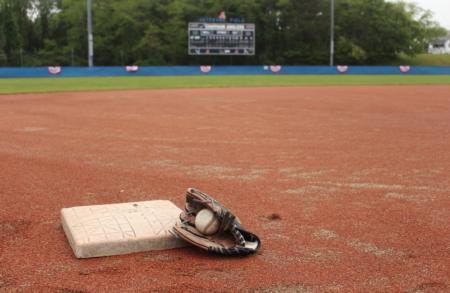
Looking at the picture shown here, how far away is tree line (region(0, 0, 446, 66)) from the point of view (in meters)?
61.4

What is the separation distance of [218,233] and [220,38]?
3959 centimetres

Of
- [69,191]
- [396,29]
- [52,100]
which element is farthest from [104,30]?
[69,191]

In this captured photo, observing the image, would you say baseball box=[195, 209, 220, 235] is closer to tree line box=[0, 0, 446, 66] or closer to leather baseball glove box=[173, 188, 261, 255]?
leather baseball glove box=[173, 188, 261, 255]

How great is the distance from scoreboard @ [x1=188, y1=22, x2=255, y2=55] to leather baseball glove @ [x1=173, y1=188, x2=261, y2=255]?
39.1 m

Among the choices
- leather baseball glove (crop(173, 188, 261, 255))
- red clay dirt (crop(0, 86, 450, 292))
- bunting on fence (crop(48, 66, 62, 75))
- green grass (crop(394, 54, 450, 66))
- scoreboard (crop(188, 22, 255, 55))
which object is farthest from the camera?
green grass (crop(394, 54, 450, 66))

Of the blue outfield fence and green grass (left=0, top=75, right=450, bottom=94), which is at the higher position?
the blue outfield fence

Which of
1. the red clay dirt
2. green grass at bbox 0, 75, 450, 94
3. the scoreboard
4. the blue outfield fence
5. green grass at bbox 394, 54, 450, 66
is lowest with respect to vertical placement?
the red clay dirt

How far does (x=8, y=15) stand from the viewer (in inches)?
2405

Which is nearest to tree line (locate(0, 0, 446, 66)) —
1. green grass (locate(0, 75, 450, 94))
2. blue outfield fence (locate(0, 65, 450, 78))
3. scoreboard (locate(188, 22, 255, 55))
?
blue outfield fence (locate(0, 65, 450, 78))

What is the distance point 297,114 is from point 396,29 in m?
54.8

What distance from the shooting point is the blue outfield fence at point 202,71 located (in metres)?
39.4

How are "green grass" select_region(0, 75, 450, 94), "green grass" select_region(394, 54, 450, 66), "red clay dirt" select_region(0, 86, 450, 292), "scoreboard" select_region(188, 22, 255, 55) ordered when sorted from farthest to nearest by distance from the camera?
"green grass" select_region(394, 54, 450, 66)
"scoreboard" select_region(188, 22, 255, 55)
"green grass" select_region(0, 75, 450, 94)
"red clay dirt" select_region(0, 86, 450, 292)

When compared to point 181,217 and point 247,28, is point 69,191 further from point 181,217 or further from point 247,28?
point 247,28

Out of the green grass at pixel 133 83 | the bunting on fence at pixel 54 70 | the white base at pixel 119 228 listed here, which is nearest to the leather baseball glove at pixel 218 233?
the white base at pixel 119 228
